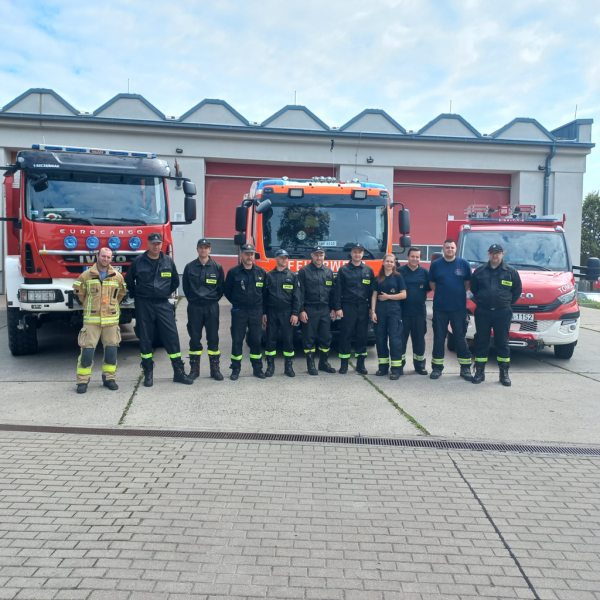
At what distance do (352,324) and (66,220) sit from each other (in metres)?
4.39

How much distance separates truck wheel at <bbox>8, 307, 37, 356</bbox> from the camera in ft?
26.7

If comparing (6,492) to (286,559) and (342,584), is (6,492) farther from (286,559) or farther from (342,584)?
(342,584)

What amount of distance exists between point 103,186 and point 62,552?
621 centimetres

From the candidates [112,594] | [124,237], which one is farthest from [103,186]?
[112,594]

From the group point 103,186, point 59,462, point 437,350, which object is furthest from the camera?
point 103,186

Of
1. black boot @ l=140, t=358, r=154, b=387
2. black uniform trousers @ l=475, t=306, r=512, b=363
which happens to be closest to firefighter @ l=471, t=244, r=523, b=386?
black uniform trousers @ l=475, t=306, r=512, b=363

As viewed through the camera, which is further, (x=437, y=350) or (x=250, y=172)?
(x=250, y=172)

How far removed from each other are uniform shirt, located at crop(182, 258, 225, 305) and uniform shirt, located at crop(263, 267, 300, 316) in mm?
740

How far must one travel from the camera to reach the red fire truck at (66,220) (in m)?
7.73

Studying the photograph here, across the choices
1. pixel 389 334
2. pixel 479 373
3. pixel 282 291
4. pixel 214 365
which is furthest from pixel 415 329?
pixel 214 365

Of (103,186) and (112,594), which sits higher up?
(103,186)

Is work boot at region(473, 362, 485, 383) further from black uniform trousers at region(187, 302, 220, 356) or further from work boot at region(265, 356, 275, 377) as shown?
black uniform trousers at region(187, 302, 220, 356)

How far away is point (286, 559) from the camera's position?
3160 mm

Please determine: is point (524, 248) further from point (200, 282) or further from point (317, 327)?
point (200, 282)
